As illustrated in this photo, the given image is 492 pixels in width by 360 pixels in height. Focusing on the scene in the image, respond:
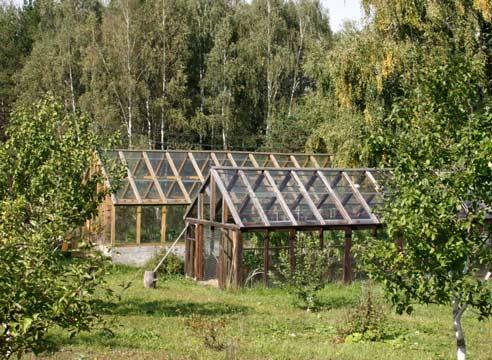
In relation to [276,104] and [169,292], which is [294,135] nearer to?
[276,104]

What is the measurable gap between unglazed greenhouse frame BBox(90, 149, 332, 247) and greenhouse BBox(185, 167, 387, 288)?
2453 mm

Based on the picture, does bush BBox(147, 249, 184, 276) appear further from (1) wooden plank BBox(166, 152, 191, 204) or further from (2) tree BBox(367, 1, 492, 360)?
(2) tree BBox(367, 1, 492, 360)

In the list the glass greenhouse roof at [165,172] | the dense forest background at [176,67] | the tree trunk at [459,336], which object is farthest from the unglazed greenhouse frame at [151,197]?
the tree trunk at [459,336]

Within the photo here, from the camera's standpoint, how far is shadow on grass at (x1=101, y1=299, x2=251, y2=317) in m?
15.8

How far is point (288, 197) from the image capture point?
69.9 feet

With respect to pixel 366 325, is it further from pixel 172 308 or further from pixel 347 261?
pixel 347 261

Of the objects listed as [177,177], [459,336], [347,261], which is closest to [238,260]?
[347,261]

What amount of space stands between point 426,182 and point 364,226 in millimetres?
12432

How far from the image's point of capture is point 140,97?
1549 inches

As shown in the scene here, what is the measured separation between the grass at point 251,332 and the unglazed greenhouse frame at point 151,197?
555cm

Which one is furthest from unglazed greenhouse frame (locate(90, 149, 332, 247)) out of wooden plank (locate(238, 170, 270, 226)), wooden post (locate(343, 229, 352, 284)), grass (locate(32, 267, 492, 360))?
wooden post (locate(343, 229, 352, 284))

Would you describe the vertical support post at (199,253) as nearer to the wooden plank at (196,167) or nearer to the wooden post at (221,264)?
the wooden post at (221,264)

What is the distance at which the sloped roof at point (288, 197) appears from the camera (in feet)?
67.1

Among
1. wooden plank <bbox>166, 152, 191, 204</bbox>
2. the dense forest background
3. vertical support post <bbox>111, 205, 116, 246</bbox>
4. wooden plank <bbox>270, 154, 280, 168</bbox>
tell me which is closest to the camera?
vertical support post <bbox>111, 205, 116, 246</bbox>
